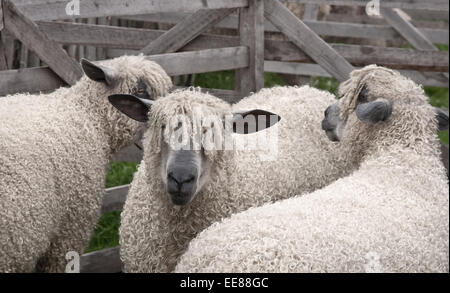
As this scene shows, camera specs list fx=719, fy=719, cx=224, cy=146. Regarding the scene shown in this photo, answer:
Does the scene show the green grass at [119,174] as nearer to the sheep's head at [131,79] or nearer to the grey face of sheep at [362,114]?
the sheep's head at [131,79]

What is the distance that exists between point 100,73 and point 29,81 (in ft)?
1.40

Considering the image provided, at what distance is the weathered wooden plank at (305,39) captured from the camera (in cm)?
550

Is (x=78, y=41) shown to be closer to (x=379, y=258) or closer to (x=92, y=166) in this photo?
(x=92, y=166)

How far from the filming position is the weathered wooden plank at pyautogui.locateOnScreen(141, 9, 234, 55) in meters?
5.09

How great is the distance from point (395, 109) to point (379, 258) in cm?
136

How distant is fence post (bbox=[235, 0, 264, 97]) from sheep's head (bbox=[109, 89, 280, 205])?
1.72 m

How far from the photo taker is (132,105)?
380cm

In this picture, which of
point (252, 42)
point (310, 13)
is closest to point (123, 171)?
point (252, 42)

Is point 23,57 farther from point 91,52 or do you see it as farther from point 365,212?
point 365,212

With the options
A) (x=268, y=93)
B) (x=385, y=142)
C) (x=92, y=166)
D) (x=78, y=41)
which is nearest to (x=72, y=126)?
(x=92, y=166)

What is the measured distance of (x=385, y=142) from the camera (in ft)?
13.6

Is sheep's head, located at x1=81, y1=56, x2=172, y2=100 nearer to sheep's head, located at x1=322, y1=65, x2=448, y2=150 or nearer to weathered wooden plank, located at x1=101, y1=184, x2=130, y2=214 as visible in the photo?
weathered wooden plank, located at x1=101, y1=184, x2=130, y2=214

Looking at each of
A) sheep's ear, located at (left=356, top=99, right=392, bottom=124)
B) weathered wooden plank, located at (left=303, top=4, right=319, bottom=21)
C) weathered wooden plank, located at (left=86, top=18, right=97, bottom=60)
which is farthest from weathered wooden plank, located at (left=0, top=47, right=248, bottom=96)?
weathered wooden plank, located at (left=303, top=4, right=319, bottom=21)

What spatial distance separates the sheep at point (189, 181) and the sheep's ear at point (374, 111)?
44 cm
